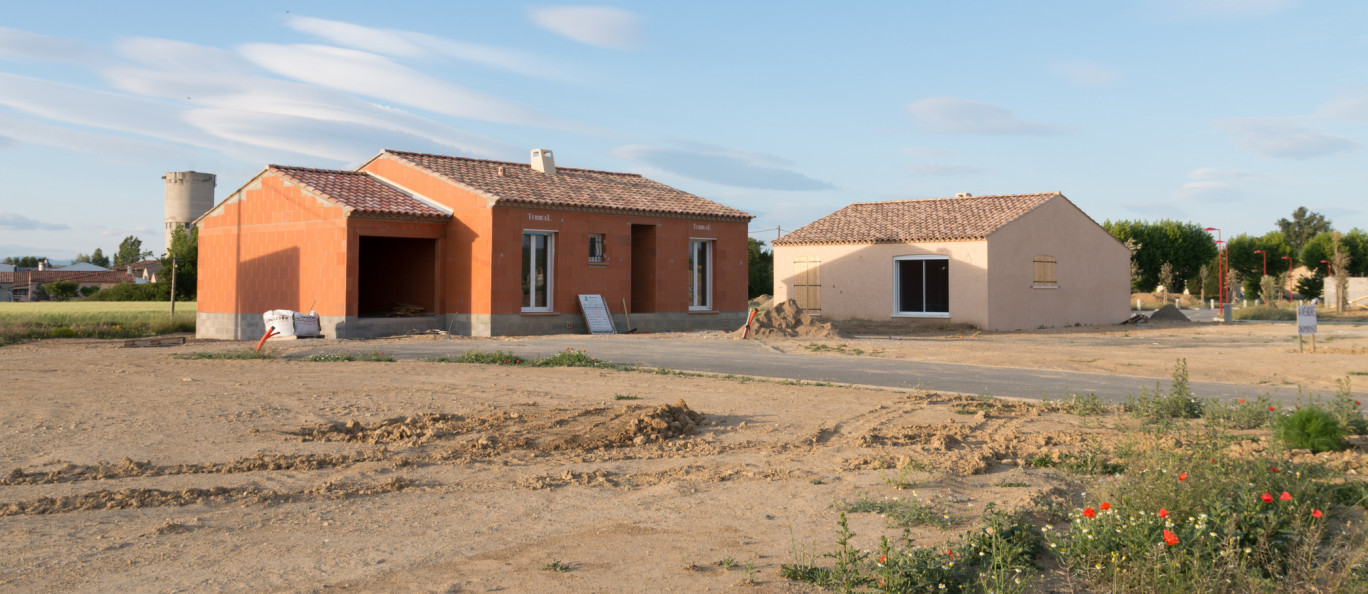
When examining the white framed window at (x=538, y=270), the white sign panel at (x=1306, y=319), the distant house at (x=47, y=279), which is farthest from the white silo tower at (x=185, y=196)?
the white sign panel at (x=1306, y=319)

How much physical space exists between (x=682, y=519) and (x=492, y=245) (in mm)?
16511

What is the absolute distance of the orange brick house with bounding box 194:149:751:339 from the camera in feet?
69.8

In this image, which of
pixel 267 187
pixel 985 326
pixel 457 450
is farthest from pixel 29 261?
pixel 457 450

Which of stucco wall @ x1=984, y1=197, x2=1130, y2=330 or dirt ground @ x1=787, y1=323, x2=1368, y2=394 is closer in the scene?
dirt ground @ x1=787, y1=323, x2=1368, y2=394

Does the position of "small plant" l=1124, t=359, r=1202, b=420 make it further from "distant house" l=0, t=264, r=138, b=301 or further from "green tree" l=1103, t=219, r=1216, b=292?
"distant house" l=0, t=264, r=138, b=301

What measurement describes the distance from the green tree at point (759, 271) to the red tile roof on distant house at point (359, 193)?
2567 centimetres

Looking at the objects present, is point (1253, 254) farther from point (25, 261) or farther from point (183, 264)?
point (25, 261)

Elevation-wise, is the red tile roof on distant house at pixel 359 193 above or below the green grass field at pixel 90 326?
above

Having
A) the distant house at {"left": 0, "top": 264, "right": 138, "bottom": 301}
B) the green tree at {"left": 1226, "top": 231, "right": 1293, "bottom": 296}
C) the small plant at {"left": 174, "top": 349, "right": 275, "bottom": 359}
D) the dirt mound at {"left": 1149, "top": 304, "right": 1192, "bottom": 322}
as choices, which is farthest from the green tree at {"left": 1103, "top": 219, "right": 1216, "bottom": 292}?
the distant house at {"left": 0, "top": 264, "right": 138, "bottom": 301}

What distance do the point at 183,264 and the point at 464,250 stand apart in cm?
3768

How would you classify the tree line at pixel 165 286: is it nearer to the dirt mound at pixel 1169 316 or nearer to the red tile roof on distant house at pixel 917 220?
the red tile roof on distant house at pixel 917 220

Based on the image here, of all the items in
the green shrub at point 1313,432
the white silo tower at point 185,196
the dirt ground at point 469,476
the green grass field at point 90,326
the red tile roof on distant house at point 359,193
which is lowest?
the dirt ground at point 469,476

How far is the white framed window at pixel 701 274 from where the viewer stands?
85.1ft

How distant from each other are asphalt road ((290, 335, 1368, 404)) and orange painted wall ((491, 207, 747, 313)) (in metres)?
2.28
